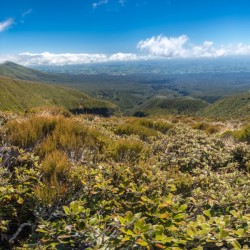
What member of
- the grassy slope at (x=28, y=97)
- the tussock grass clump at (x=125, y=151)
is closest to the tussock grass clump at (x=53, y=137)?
the tussock grass clump at (x=125, y=151)

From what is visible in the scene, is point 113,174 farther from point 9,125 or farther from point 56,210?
point 9,125

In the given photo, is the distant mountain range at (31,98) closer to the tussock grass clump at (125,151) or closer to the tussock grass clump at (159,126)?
the tussock grass clump at (159,126)

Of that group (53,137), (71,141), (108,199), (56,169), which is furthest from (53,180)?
(53,137)

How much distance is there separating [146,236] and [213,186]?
7.50ft

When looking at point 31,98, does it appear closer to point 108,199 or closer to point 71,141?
point 71,141

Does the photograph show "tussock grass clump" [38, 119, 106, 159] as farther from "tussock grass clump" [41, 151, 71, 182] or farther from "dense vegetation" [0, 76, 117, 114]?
"dense vegetation" [0, 76, 117, 114]

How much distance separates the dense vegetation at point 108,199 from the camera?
2.37 meters

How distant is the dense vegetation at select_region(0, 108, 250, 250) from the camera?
93.2 inches

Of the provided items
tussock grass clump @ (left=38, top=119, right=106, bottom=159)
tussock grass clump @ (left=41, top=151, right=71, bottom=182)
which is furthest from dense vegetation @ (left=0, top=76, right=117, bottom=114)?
tussock grass clump @ (left=41, top=151, right=71, bottom=182)

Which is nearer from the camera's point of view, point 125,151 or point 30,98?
point 125,151

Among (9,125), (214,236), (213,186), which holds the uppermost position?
(9,125)

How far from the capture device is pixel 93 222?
8.07 feet

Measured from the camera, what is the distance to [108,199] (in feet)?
10.8

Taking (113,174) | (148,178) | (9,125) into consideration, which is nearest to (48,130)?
(9,125)
